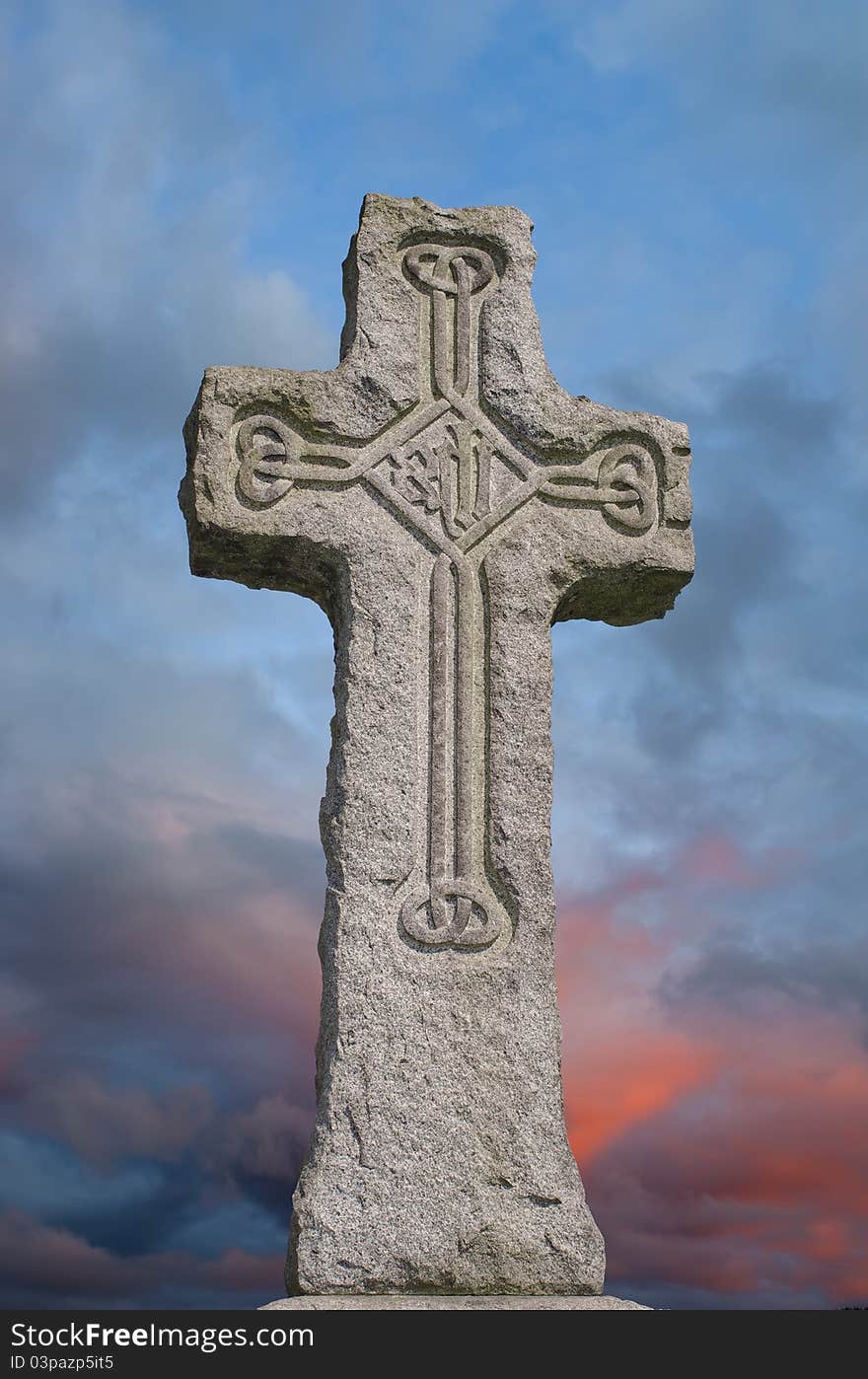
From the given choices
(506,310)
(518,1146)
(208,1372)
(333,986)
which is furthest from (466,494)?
(208,1372)

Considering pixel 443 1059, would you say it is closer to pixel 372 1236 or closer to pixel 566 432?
pixel 372 1236

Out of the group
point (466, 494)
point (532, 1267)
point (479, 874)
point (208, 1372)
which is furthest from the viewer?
point (466, 494)

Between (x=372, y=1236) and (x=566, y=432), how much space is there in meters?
3.17

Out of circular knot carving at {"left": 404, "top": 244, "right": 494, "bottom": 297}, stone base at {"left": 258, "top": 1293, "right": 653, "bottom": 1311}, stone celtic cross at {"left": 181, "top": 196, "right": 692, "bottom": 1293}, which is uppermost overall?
circular knot carving at {"left": 404, "top": 244, "right": 494, "bottom": 297}

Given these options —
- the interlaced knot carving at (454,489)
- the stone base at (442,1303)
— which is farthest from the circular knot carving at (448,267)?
the stone base at (442,1303)

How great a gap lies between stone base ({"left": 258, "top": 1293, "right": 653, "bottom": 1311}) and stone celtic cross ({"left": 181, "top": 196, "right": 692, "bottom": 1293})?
43 millimetres

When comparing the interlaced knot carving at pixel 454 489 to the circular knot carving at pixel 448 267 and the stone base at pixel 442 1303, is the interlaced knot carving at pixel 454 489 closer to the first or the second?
the circular knot carving at pixel 448 267

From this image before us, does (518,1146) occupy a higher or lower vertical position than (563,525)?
lower

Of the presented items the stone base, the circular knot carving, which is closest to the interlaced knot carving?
the circular knot carving

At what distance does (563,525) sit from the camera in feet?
19.6

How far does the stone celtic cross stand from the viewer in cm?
504

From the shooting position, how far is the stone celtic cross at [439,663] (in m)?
5.04

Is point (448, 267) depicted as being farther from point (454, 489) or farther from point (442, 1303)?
point (442, 1303)

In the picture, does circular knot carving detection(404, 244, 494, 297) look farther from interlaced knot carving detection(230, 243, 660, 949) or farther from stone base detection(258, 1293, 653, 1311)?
stone base detection(258, 1293, 653, 1311)
